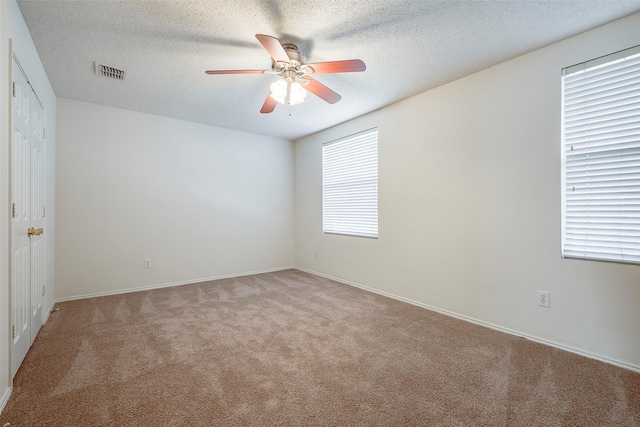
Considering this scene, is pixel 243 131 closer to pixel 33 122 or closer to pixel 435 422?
pixel 33 122

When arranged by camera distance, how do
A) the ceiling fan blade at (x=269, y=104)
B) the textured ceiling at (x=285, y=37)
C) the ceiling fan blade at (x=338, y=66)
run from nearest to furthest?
1. the textured ceiling at (x=285, y=37)
2. the ceiling fan blade at (x=338, y=66)
3. the ceiling fan blade at (x=269, y=104)

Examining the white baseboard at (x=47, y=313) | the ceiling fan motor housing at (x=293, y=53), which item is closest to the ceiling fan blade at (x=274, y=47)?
the ceiling fan motor housing at (x=293, y=53)

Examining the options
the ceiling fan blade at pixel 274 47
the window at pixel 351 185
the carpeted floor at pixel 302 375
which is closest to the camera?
the carpeted floor at pixel 302 375

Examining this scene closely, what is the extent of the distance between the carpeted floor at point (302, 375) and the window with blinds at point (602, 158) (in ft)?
3.01

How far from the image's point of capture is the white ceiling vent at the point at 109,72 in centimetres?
279

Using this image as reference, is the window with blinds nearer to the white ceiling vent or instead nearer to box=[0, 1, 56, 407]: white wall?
box=[0, 1, 56, 407]: white wall

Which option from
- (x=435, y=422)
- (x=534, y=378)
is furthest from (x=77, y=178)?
(x=534, y=378)

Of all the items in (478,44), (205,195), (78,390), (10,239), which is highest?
(478,44)

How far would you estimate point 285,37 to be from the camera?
7.55 feet

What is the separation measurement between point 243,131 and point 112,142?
73.8 inches

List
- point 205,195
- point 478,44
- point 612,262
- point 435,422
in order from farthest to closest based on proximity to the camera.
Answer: point 205,195
point 478,44
point 612,262
point 435,422

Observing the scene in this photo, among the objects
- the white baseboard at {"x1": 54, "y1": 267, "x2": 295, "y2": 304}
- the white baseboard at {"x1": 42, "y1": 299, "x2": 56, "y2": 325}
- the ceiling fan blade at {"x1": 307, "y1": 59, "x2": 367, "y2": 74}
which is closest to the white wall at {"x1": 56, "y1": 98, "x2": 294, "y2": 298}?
the white baseboard at {"x1": 54, "y1": 267, "x2": 295, "y2": 304}

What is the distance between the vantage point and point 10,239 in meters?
1.80

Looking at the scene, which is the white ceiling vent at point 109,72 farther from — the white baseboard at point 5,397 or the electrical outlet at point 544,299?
the electrical outlet at point 544,299
